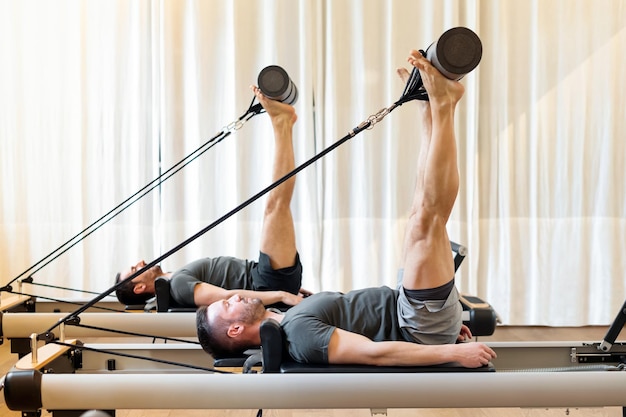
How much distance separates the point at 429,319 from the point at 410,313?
56 mm

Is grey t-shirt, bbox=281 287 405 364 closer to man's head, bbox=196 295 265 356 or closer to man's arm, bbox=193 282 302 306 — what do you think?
man's head, bbox=196 295 265 356

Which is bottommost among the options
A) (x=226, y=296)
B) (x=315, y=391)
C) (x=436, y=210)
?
(x=315, y=391)

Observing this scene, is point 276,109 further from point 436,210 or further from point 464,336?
point 464,336

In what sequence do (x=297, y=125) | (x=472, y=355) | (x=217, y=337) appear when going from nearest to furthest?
(x=472, y=355) → (x=217, y=337) → (x=297, y=125)

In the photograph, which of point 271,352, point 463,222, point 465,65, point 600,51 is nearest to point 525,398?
point 271,352

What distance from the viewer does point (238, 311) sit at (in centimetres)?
203

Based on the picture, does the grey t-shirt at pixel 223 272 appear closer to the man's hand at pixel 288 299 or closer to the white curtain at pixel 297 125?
the man's hand at pixel 288 299

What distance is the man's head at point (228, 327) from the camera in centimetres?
200

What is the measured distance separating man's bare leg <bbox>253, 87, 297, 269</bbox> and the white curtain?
102 cm

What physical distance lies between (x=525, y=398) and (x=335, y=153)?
2.64 m

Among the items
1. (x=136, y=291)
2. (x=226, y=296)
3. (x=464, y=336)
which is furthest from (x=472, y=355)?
(x=136, y=291)

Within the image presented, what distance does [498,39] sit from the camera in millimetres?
4129

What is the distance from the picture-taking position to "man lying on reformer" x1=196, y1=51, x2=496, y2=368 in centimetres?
175

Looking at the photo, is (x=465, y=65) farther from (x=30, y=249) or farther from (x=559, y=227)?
(x=30, y=249)
